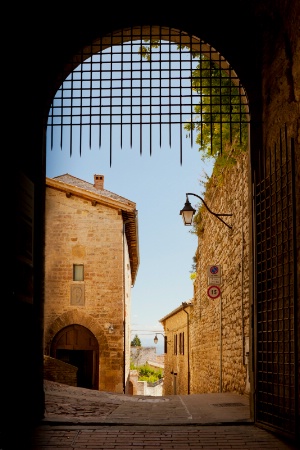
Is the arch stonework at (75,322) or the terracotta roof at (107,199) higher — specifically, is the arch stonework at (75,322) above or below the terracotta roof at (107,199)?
below

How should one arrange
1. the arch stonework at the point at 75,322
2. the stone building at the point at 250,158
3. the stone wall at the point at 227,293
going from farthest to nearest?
the arch stonework at the point at 75,322 → the stone wall at the point at 227,293 → the stone building at the point at 250,158

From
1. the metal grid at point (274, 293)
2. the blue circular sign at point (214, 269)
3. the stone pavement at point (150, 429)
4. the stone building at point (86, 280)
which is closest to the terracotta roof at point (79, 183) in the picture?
the stone building at point (86, 280)

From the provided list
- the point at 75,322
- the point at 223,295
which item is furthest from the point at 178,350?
the point at 223,295

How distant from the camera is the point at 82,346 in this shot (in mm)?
19359

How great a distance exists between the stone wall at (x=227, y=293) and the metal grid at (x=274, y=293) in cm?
186

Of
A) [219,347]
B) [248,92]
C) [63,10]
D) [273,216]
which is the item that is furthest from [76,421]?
[219,347]

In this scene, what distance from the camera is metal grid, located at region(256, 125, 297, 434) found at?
568cm

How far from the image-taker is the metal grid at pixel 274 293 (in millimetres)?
5680

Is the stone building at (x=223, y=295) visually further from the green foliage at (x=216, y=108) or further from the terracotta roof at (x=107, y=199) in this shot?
the terracotta roof at (x=107, y=199)

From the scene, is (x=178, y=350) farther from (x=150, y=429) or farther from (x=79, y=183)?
(x=150, y=429)

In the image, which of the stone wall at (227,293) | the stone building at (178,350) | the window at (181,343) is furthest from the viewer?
the window at (181,343)

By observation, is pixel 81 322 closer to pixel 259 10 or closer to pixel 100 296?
pixel 100 296

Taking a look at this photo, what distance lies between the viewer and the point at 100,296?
64.1 feet

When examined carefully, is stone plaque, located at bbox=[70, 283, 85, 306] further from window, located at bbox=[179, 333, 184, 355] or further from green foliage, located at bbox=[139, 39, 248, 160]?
green foliage, located at bbox=[139, 39, 248, 160]
